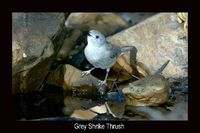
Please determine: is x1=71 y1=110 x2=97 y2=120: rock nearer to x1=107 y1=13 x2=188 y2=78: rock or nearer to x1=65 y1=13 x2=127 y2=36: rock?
x1=107 y1=13 x2=188 y2=78: rock

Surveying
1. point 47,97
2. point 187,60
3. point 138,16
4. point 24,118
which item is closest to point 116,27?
point 138,16

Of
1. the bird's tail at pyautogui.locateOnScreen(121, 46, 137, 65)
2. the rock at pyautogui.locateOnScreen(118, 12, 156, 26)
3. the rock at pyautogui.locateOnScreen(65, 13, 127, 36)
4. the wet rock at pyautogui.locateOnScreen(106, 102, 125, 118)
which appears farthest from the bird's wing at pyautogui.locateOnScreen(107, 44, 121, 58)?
the rock at pyautogui.locateOnScreen(118, 12, 156, 26)

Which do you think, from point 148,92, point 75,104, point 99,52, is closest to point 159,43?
point 99,52

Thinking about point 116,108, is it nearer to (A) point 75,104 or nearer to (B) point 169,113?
(A) point 75,104

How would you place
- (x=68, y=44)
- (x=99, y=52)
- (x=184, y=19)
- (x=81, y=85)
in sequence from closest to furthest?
(x=99, y=52) < (x=81, y=85) < (x=184, y=19) < (x=68, y=44)

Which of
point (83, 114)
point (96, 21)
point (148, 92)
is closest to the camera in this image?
point (83, 114)

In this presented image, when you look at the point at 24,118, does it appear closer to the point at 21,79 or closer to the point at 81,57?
the point at 21,79

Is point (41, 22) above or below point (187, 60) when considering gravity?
above
